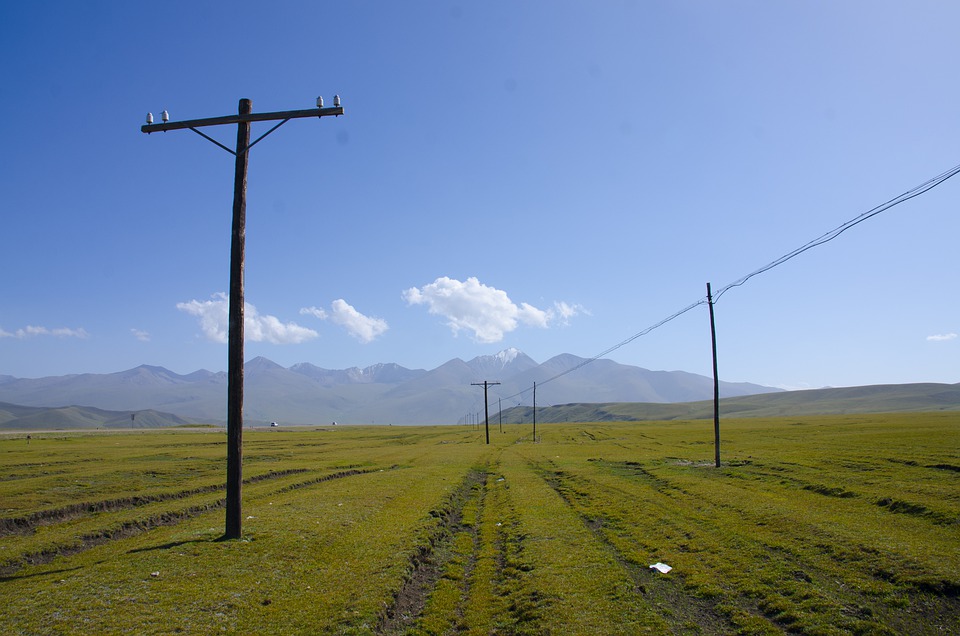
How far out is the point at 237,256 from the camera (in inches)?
752

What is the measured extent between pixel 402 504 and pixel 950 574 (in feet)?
71.0

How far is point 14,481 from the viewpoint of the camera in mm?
40125

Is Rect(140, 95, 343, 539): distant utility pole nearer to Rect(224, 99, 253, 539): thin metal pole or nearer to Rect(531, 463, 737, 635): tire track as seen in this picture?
Rect(224, 99, 253, 539): thin metal pole

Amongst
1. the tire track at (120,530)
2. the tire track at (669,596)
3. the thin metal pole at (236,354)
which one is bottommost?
the tire track at (120,530)

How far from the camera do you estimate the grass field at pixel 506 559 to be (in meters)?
12.0

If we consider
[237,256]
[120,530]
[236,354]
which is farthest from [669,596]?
[120,530]

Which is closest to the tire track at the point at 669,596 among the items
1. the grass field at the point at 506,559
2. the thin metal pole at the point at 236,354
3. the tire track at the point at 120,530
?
the grass field at the point at 506,559

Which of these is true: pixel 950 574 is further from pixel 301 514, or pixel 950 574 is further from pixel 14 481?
pixel 14 481

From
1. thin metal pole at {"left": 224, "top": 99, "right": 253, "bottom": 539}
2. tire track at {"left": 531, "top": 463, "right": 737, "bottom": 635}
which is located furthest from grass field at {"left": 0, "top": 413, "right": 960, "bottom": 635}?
thin metal pole at {"left": 224, "top": 99, "right": 253, "bottom": 539}

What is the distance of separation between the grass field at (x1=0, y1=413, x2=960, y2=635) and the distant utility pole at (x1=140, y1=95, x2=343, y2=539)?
2048 millimetres

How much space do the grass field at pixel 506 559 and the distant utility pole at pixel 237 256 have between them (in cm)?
205

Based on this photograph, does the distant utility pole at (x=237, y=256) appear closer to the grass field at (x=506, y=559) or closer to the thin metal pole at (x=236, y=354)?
the thin metal pole at (x=236, y=354)

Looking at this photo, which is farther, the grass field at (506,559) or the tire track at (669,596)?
the grass field at (506,559)

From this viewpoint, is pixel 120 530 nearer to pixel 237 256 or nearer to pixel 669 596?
pixel 237 256
